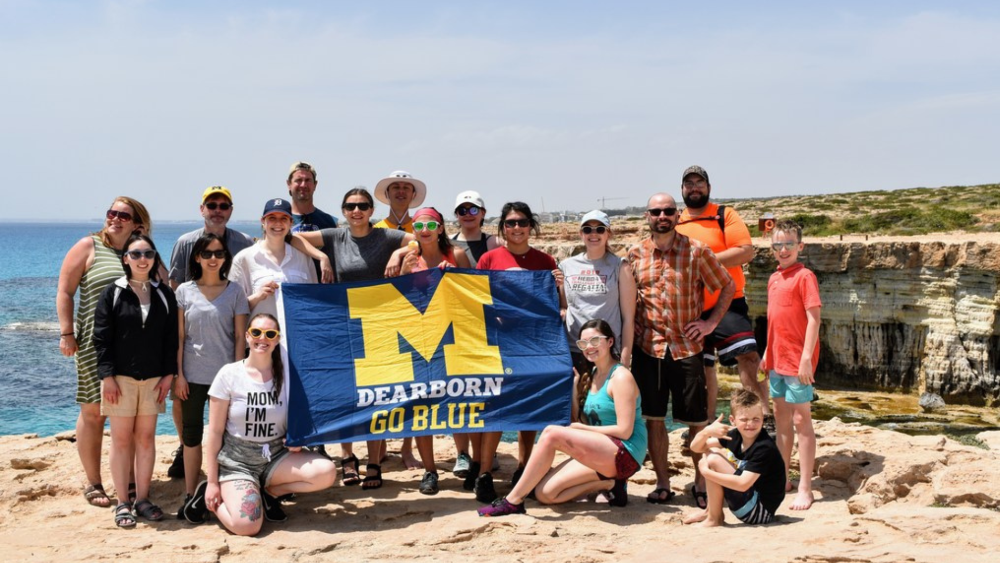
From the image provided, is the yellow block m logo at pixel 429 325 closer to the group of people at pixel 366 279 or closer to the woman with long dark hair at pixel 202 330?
the group of people at pixel 366 279

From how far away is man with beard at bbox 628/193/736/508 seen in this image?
648cm

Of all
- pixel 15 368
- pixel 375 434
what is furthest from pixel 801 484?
pixel 15 368

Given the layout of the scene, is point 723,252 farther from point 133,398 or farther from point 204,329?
point 133,398

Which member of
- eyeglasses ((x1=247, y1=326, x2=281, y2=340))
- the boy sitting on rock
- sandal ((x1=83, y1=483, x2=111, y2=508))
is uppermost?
eyeglasses ((x1=247, y1=326, x2=281, y2=340))

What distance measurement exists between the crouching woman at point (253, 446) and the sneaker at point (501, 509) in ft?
3.97

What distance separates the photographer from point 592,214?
640 centimetres

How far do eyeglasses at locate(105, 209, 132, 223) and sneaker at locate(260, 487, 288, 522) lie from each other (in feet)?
8.10

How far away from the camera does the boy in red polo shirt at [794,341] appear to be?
20.7 feet

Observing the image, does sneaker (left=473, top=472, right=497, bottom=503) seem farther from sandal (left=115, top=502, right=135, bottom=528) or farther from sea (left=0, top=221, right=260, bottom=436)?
sea (left=0, top=221, right=260, bottom=436)

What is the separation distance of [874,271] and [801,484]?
15.5 m

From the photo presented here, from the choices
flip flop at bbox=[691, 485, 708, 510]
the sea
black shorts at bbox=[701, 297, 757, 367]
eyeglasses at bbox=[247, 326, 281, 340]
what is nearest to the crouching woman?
eyeglasses at bbox=[247, 326, 281, 340]

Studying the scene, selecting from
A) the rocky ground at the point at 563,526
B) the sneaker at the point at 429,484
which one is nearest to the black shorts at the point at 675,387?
the rocky ground at the point at 563,526

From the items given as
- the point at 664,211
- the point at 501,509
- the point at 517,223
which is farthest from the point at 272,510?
the point at 664,211

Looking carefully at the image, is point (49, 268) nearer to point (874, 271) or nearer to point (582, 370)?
point (874, 271)
